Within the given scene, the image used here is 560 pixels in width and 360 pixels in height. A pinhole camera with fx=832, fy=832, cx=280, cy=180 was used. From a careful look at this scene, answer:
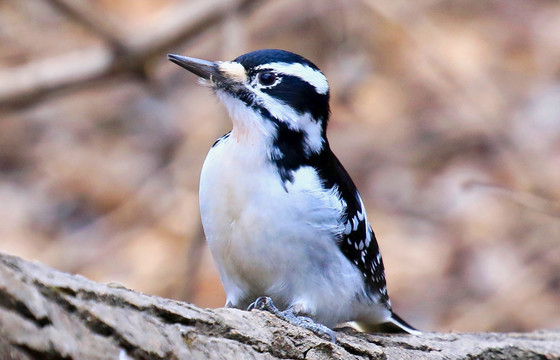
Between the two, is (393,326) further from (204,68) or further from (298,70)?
(204,68)

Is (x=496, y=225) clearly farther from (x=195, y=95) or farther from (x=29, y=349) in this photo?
(x=29, y=349)

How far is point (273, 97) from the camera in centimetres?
389

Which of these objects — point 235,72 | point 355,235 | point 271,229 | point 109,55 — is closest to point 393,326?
point 355,235

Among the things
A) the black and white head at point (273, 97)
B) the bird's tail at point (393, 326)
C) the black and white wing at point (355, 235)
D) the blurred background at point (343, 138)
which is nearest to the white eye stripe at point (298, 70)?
the black and white head at point (273, 97)

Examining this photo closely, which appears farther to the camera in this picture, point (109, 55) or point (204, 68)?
point (109, 55)

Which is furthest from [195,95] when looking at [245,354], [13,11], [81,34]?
[245,354]

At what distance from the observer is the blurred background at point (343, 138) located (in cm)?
749

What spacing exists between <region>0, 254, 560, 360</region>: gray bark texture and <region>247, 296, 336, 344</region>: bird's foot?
8 cm

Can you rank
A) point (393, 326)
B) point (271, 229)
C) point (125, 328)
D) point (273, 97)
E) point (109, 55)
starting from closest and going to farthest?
1. point (125, 328)
2. point (271, 229)
3. point (273, 97)
4. point (393, 326)
5. point (109, 55)

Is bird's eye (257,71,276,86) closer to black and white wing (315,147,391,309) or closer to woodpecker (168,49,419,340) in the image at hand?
woodpecker (168,49,419,340)

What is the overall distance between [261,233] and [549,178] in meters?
5.24

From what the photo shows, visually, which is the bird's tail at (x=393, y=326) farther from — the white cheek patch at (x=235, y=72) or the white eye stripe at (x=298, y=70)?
the white cheek patch at (x=235, y=72)

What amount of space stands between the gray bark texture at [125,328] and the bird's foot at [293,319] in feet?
0.25

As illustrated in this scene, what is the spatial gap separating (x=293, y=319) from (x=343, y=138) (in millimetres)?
5839
